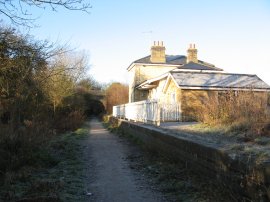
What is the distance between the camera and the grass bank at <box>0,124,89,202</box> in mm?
6941

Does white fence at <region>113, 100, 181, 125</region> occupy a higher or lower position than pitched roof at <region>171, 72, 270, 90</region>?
lower

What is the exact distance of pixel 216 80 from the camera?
2422 centimetres

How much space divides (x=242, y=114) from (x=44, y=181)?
6.64m

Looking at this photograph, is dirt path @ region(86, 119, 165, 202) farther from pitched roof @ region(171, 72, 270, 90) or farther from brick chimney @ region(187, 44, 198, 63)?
brick chimney @ region(187, 44, 198, 63)

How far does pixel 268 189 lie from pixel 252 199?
17.6 inches

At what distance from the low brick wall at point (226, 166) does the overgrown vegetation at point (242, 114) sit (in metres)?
1.76

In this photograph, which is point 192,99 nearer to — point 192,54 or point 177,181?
point 177,181

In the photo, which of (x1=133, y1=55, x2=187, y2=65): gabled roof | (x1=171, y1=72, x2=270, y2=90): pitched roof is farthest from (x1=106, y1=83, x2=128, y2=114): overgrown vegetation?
(x1=171, y1=72, x2=270, y2=90): pitched roof

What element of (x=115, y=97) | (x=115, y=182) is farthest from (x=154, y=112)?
(x=115, y=97)

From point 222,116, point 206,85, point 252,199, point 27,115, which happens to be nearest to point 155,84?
point 206,85

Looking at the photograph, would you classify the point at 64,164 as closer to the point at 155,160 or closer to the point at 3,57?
the point at 155,160

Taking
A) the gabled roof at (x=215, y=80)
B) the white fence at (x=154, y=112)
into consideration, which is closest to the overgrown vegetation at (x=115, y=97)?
the gabled roof at (x=215, y=80)

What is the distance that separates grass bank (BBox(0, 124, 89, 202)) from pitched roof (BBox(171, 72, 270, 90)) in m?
12.8

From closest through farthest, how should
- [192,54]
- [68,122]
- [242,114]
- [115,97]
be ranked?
[242,114], [68,122], [192,54], [115,97]
